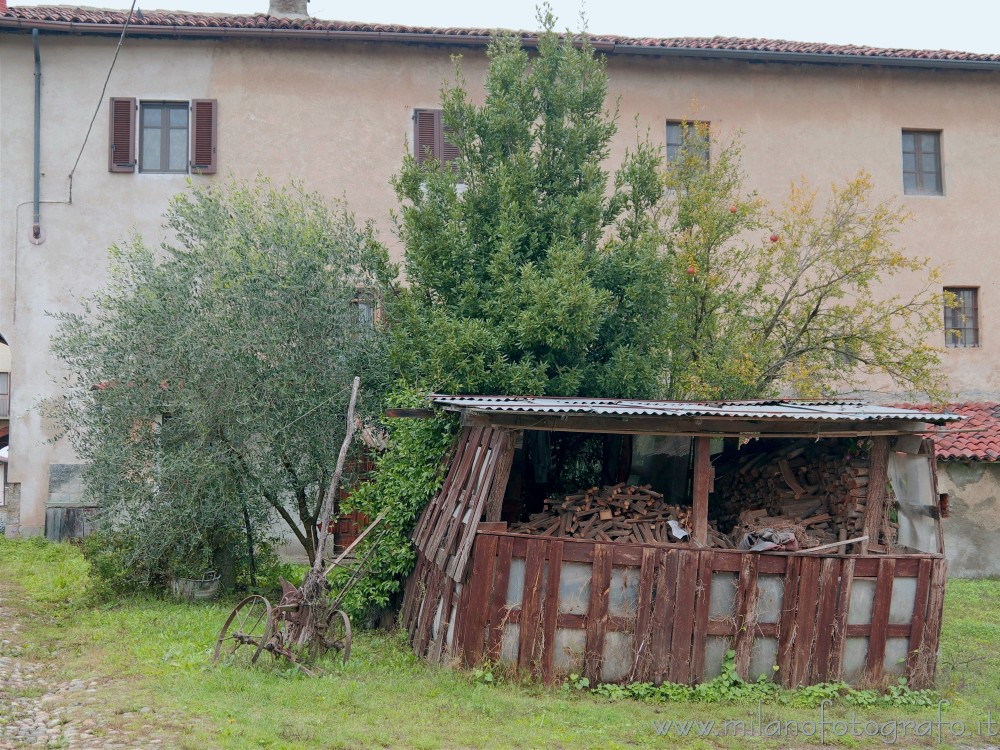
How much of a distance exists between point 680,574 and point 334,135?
12697 millimetres

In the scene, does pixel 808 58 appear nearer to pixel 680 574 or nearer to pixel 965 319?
pixel 965 319

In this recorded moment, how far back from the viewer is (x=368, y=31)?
1853 cm

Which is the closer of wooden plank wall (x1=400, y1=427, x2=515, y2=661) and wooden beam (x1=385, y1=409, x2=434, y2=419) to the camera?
wooden plank wall (x1=400, y1=427, x2=515, y2=661)

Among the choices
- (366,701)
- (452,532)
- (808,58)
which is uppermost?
(808,58)

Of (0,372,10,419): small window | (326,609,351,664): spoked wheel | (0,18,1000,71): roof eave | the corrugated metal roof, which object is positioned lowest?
(0,372,10,419): small window

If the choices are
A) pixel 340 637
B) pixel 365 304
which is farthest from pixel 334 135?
pixel 340 637

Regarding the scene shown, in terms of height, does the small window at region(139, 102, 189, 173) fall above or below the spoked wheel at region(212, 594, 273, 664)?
above

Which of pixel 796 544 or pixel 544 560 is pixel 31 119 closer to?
pixel 544 560

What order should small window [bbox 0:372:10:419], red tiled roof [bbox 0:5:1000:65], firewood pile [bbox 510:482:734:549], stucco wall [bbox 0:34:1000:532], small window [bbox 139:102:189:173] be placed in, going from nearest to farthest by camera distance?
1. firewood pile [bbox 510:482:734:549]
2. red tiled roof [bbox 0:5:1000:65]
3. stucco wall [bbox 0:34:1000:532]
4. small window [bbox 139:102:189:173]
5. small window [bbox 0:372:10:419]

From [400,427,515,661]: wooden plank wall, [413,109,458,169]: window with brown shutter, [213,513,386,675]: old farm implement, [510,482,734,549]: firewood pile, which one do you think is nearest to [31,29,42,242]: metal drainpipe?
[413,109,458,169]: window with brown shutter

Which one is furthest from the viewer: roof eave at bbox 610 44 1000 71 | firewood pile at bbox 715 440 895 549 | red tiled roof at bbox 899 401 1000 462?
roof eave at bbox 610 44 1000 71

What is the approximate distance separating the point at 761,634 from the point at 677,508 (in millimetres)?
1828

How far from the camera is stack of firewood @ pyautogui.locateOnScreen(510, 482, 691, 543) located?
33.9ft

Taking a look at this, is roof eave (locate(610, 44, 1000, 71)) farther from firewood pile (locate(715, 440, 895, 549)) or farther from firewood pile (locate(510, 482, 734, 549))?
firewood pile (locate(510, 482, 734, 549))
